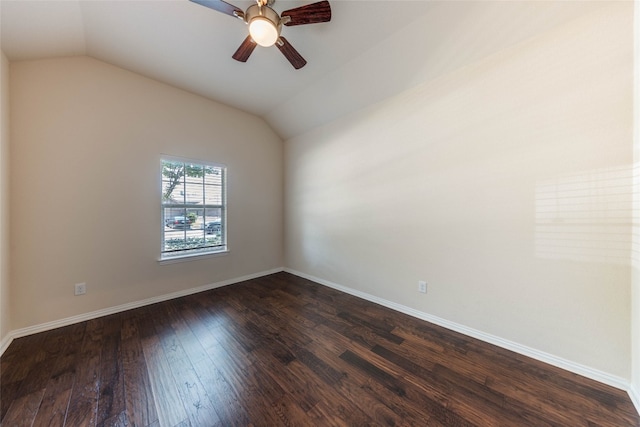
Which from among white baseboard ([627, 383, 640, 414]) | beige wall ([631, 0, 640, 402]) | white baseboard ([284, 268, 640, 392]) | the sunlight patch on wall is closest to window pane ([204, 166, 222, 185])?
white baseboard ([284, 268, 640, 392])

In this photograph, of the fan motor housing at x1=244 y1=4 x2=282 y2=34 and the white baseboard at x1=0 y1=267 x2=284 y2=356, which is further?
the white baseboard at x1=0 y1=267 x2=284 y2=356

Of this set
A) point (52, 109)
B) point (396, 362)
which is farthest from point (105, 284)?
point (396, 362)

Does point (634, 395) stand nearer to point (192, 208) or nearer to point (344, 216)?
point (344, 216)

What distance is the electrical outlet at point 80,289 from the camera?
242 cm

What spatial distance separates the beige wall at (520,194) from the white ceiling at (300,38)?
7.4 inches

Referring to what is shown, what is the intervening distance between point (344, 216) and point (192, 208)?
227 centimetres

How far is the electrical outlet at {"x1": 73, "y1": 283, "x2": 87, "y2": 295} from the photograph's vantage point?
2424 millimetres

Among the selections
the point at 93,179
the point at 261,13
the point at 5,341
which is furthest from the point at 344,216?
the point at 5,341

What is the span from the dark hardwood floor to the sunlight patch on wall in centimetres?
94

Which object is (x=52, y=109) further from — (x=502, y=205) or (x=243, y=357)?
(x=502, y=205)

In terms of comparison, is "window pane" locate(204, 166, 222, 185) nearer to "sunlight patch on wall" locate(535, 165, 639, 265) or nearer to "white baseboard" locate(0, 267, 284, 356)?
"white baseboard" locate(0, 267, 284, 356)

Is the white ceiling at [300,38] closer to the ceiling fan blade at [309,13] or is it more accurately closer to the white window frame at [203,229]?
the ceiling fan blade at [309,13]

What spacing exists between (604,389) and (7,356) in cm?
456

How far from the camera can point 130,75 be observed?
273cm
